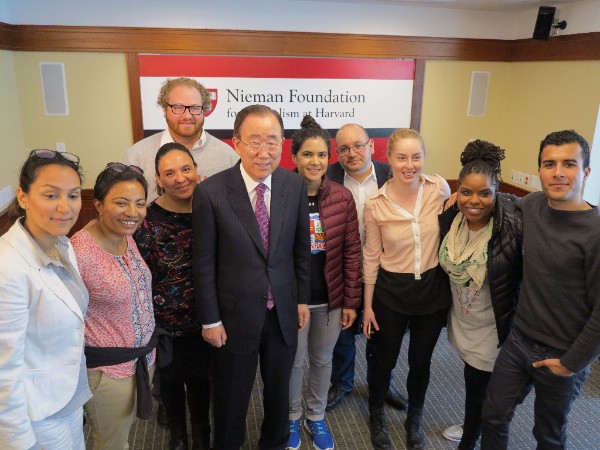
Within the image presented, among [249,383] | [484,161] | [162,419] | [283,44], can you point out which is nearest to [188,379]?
[249,383]

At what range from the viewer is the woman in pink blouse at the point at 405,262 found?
207cm

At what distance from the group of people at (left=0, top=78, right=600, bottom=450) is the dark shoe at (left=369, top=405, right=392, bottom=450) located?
0.01 meters

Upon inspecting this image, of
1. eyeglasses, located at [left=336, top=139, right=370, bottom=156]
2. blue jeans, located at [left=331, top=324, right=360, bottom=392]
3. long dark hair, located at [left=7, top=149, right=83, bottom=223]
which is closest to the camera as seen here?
long dark hair, located at [left=7, top=149, right=83, bottom=223]

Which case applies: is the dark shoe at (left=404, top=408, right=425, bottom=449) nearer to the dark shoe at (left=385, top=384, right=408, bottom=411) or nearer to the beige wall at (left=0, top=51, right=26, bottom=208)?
the dark shoe at (left=385, top=384, right=408, bottom=411)

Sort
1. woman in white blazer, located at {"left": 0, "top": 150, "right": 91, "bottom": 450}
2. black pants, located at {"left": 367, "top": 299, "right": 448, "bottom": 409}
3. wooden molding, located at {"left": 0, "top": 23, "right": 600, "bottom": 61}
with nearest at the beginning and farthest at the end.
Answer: woman in white blazer, located at {"left": 0, "top": 150, "right": 91, "bottom": 450}
black pants, located at {"left": 367, "top": 299, "right": 448, "bottom": 409}
wooden molding, located at {"left": 0, "top": 23, "right": 600, "bottom": 61}

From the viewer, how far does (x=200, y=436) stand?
2270 millimetres

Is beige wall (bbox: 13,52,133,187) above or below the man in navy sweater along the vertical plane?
above

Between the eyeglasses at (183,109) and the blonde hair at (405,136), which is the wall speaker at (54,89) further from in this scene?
the blonde hair at (405,136)

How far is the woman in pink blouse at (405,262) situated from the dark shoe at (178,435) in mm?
1050

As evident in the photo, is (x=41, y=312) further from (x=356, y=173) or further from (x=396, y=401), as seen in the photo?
(x=396, y=401)

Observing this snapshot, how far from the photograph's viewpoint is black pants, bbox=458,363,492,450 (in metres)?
2.10

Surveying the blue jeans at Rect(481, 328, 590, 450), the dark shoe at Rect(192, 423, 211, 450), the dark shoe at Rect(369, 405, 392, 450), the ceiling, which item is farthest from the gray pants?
the ceiling

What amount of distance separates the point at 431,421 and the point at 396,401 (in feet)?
0.73

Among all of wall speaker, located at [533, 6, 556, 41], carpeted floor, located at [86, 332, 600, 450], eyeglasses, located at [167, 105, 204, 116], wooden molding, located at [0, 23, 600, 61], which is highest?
wall speaker, located at [533, 6, 556, 41]
